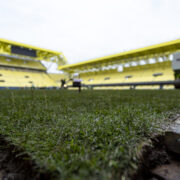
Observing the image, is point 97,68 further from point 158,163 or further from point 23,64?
point 158,163

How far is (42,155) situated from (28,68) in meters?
26.6

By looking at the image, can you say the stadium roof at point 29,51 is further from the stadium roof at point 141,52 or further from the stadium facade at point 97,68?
the stadium roof at point 141,52

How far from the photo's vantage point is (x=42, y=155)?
48cm

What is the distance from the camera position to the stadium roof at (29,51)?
68.2 ft

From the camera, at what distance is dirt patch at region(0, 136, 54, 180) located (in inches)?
16.1

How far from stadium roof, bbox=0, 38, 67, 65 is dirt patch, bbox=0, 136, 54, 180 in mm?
23470

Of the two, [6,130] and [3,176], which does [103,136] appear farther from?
[6,130]

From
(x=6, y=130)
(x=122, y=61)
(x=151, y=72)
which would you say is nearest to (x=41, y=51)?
(x=122, y=61)

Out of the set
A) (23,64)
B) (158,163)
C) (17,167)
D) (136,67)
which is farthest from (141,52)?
(23,64)

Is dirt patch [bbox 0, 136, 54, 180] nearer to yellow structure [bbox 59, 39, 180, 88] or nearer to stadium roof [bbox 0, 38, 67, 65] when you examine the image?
yellow structure [bbox 59, 39, 180, 88]

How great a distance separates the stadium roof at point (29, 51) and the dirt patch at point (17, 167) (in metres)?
23.5

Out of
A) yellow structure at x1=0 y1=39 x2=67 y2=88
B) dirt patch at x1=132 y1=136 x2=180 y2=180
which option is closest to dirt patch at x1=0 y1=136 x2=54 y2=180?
dirt patch at x1=132 y1=136 x2=180 y2=180

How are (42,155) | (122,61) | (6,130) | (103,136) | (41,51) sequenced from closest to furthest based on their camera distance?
(42,155), (103,136), (6,130), (122,61), (41,51)

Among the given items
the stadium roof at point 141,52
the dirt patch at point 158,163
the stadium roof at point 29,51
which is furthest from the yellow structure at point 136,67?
the dirt patch at point 158,163
